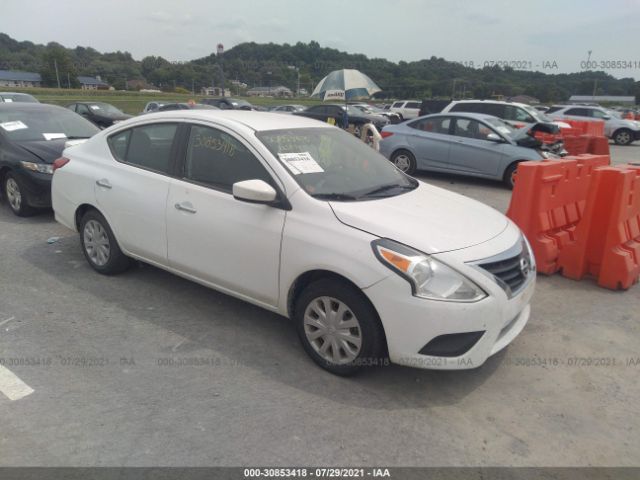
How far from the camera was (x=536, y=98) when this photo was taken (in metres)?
51.5

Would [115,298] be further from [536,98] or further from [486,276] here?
[536,98]

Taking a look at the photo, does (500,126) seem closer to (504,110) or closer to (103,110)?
(504,110)

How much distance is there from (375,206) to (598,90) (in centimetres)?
6027

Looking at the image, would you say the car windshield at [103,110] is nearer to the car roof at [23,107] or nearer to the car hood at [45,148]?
the car roof at [23,107]

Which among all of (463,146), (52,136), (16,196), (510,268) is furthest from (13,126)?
(463,146)

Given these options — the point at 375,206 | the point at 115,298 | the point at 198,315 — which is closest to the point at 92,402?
the point at 198,315

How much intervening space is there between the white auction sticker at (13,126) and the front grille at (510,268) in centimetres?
704

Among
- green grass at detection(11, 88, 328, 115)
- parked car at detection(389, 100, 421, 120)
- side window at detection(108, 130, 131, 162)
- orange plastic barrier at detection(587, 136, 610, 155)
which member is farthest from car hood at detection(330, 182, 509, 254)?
green grass at detection(11, 88, 328, 115)

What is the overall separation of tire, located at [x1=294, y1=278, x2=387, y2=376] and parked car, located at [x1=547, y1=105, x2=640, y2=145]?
68.8 feet

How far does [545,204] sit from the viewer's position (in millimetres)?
5176

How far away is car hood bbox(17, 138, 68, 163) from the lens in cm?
662

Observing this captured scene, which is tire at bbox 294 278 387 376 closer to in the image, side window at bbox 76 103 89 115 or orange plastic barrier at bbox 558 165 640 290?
orange plastic barrier at bbox 558 165 640 290

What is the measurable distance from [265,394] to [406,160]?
349 inches

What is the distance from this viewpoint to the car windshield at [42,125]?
712 centimetres
